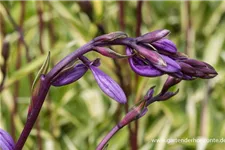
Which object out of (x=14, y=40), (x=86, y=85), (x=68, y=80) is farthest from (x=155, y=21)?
(x=68, y=80)

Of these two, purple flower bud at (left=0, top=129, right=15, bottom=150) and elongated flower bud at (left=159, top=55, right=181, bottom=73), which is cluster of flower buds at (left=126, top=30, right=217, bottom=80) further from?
purple flower bud at (left=0, top=129, right=15, bottom=150)

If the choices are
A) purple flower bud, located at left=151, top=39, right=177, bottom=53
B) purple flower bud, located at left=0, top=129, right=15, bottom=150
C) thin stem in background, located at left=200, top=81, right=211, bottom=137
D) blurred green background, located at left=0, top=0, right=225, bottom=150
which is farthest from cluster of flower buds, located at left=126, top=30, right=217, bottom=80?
thin stem in background, located at left=200, top=81, right=211, bottom=137

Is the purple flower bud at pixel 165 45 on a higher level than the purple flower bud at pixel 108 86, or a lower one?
higher

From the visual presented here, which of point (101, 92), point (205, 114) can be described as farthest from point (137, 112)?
point (101, 92)

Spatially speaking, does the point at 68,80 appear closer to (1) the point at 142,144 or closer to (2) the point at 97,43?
(2) the point at 97,43

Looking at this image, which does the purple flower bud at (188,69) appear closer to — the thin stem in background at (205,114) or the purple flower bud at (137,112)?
the purple flower bud at (137,112)

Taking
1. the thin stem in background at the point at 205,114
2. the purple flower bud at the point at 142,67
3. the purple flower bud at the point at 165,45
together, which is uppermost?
the purple flower bud at the point at 165,45

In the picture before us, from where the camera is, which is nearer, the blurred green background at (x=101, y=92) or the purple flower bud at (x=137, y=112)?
the purple flower bud at (x=137, y=112)

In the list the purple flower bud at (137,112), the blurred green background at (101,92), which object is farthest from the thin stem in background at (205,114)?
the purple flower bud at (137,112)
